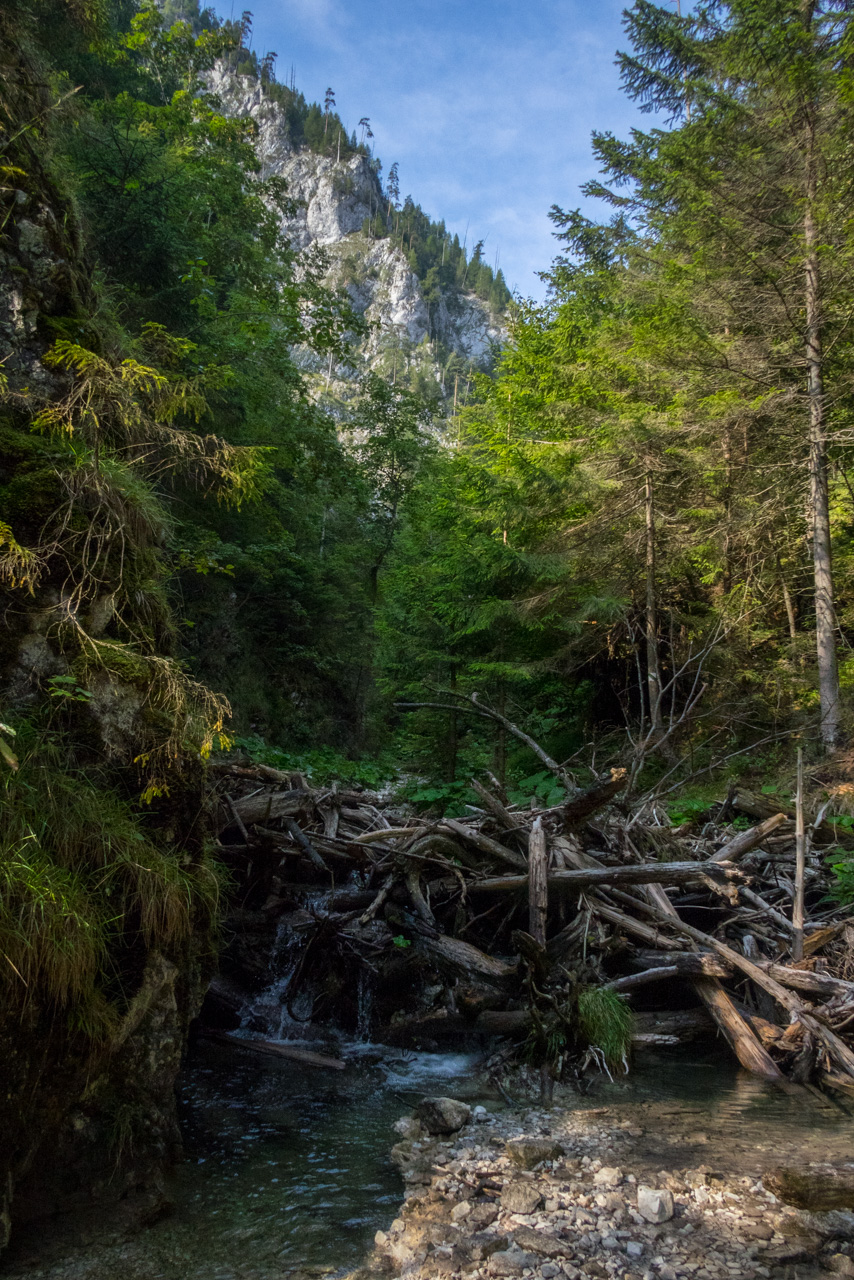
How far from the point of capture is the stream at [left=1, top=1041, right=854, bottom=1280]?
9.92 feet

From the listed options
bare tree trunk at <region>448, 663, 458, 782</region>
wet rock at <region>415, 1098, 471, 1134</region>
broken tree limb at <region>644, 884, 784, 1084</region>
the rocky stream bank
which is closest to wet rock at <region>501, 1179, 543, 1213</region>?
the rocky stream bank

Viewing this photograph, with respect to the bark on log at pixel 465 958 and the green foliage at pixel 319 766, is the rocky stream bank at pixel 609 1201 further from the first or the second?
the green foliage at pixel 319 766

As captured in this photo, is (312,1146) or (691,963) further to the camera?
(691,963)

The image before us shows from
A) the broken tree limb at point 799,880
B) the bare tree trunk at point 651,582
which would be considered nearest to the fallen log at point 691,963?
the broken tree limb at point 799,880

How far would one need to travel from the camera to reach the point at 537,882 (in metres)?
6.01

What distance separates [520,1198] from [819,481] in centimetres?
1196

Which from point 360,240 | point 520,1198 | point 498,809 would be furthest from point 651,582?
point 360,240

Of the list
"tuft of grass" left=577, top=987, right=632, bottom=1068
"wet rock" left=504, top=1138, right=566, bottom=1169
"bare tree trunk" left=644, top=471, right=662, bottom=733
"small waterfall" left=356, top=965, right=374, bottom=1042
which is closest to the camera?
"wet rock" left=504, top=1138, right=566, bottom=1169

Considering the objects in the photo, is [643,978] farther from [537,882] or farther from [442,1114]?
[442,1114]

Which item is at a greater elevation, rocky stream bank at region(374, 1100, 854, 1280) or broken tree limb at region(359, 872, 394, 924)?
broken tree limb at region(359, 872, 394, 924)

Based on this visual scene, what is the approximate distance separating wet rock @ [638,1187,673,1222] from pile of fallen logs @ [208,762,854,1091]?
1969 mm

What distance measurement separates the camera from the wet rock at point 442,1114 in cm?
427

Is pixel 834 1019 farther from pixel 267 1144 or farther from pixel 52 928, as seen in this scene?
pixel 52 928

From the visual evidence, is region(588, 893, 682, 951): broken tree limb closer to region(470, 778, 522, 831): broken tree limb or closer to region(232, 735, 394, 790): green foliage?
region(470, 778, 522, 831): broken tree limb
